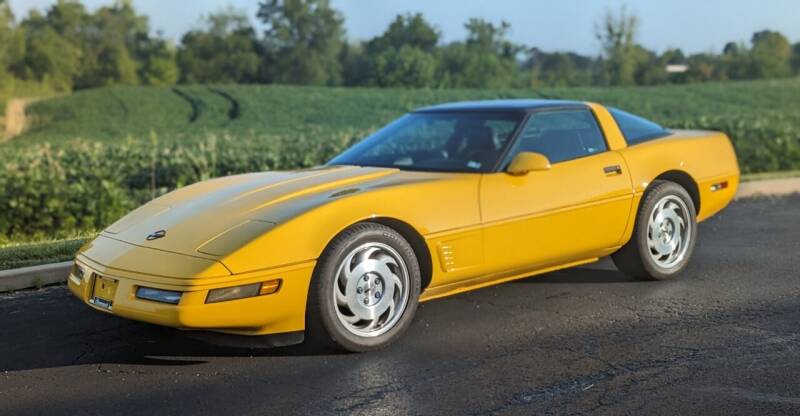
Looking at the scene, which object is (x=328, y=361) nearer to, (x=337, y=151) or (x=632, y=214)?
(x=632, y=214)

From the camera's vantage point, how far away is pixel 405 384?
401 cm

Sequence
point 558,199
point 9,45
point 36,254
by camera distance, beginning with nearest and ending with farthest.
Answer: point 558,199 → point 36,254 → point 9,45

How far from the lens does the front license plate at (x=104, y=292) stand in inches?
171

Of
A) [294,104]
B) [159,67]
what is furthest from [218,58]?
[294,104]

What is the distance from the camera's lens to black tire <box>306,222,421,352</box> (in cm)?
436

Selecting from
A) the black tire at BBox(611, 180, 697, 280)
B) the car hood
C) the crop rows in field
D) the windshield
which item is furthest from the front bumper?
the crop rows in field

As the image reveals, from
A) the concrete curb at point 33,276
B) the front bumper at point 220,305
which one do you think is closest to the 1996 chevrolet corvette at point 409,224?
the front bumper at point 220,305

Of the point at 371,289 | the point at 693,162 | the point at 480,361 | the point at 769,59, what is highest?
the point at 769,59

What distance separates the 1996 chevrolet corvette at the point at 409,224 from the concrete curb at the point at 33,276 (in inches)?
57.3

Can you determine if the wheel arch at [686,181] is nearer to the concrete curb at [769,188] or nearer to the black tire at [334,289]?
the black tire at [334,289]

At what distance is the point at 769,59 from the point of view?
258ft

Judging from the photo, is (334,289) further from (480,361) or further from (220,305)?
(480,361)

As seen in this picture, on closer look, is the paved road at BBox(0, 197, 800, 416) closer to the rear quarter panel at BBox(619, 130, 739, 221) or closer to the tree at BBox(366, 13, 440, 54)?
the rear quarter panel at BBox(619, 130, 739, 221)

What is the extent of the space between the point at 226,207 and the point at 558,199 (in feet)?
6.67
